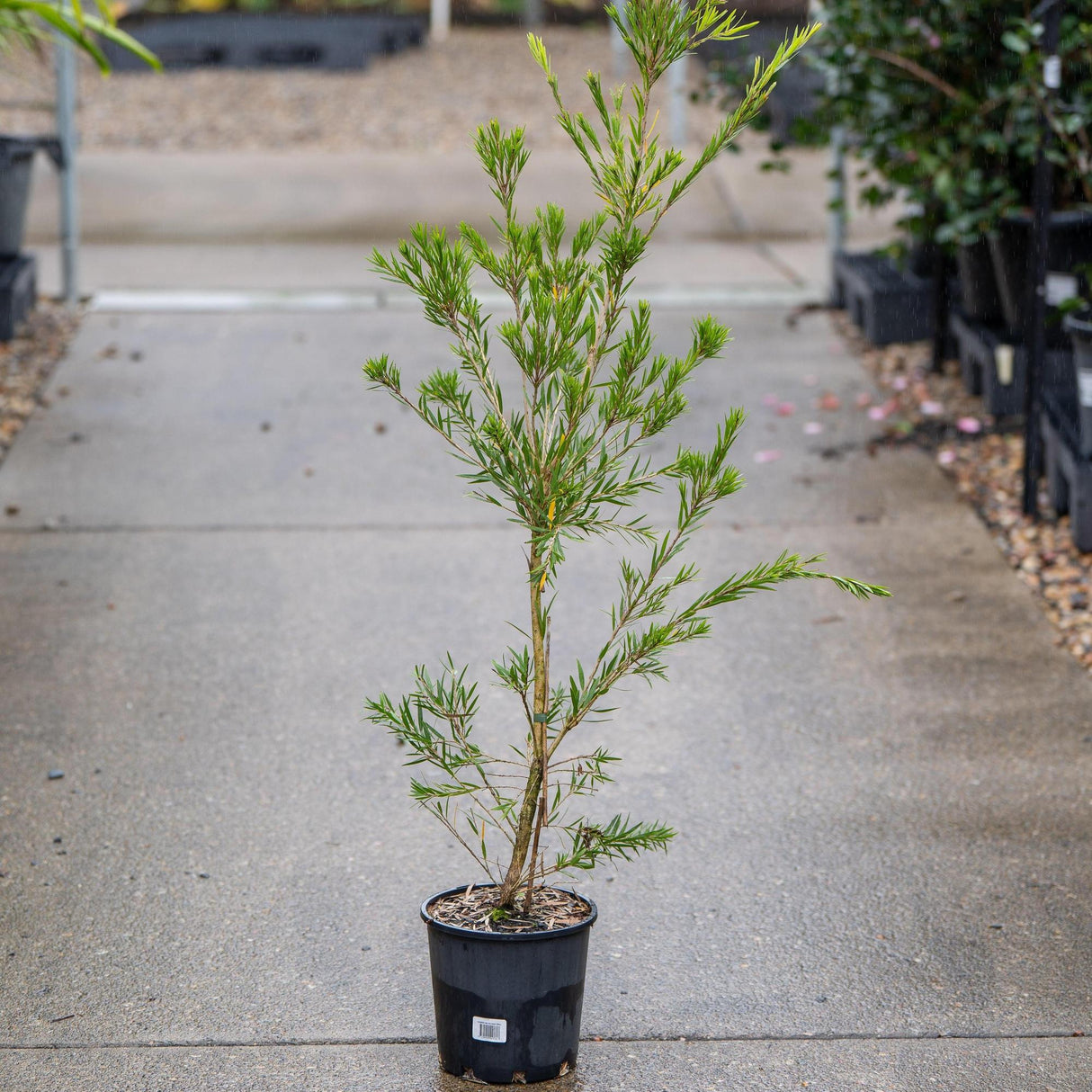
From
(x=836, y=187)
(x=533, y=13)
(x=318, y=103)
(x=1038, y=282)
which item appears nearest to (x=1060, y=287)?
(x=1038, y=282)

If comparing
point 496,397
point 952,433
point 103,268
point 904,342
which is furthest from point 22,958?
point 103,268

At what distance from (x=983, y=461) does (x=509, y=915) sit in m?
4.68

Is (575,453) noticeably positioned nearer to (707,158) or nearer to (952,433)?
(707,158)

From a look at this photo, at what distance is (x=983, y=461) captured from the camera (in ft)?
22.2

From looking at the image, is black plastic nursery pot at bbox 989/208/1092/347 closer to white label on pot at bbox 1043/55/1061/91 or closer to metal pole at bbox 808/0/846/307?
white label on pot at bbox 1043/55/1061/91

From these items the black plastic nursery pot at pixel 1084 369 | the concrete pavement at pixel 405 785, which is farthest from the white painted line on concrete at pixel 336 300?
the black plastic nursery pot at pixel 1084 369

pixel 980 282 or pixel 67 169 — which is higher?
pixel 67 169

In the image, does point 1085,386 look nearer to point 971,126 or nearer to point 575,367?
point 971,126

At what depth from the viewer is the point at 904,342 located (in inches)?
341

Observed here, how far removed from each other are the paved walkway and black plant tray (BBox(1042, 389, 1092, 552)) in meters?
0.36

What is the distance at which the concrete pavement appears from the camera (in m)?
3.02

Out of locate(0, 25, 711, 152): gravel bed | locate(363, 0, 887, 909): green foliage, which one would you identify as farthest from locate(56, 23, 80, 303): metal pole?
locate(363, 0, 887, 909): green foliage

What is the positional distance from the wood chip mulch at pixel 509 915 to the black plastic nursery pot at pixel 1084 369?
3447mm

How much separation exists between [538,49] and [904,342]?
657cm
